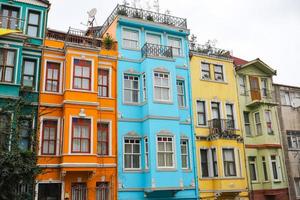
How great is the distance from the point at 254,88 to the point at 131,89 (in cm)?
1058

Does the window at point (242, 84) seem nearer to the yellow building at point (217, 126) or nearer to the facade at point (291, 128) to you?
the yellow building at point (217, 126)

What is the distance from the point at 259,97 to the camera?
2625cm

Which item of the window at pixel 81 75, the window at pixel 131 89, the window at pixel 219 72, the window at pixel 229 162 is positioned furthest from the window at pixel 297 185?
the window at pixel 81 75

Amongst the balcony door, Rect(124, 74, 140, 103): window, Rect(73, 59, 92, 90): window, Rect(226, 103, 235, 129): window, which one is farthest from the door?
the balcony door

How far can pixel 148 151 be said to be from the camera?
19.8 meters

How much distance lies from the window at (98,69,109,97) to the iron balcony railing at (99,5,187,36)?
4.28 meters

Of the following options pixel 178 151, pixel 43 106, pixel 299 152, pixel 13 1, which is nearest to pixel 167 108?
pixel 178 151

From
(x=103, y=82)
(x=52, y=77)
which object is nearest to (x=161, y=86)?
(x=103, y=82)

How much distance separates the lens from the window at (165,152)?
20047 millimetres

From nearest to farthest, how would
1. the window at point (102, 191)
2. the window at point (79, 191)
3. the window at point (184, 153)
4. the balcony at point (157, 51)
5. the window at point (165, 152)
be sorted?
the window at point (79, 191) < the window at point (102, 191) < the window at point (165, 152) < the window at point (184, 153) < the balcony at point (157, 51)

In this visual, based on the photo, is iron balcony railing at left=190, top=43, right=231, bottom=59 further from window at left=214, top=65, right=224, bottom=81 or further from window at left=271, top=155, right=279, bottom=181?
window at left=271, top=155, right=279, bottom=181

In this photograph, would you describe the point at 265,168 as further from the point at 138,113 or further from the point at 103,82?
the point at 103,82

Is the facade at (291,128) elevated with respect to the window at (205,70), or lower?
lower

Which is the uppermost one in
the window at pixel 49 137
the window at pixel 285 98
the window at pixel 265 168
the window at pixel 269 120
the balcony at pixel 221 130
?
the window at pixel 285 98
